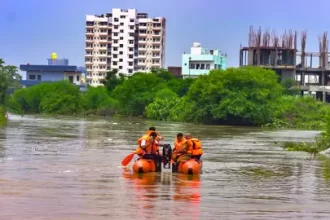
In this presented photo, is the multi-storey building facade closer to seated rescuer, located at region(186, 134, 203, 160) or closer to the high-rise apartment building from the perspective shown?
the high-rise apartment building

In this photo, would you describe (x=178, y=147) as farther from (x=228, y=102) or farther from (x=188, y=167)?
(x=228, y=102)

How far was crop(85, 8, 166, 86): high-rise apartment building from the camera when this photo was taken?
161 m

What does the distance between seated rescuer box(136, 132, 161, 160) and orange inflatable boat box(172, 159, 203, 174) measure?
2.01ft

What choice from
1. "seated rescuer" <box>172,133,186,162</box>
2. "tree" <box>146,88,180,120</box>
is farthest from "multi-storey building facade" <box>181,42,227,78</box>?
"seated rescuer" <box>172,133,186,162</box>

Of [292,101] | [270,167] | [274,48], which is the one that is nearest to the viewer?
[270,167]

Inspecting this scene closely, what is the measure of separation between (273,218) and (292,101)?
211 feet

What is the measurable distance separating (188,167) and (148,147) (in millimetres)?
1338

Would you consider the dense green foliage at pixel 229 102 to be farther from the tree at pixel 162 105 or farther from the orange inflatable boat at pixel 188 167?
the orange inflatable boat at pixel 188 167

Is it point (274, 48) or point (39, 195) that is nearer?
point (39, 195)

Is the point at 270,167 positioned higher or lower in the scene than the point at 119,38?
lower

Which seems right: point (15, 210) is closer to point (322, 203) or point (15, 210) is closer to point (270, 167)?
point (322, 203)

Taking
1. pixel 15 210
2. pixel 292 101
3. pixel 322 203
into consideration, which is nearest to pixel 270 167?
pixel 322 203

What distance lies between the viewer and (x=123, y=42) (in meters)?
161

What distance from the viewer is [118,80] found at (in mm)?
112250
